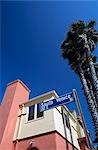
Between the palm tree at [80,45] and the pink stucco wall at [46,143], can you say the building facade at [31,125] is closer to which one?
the pink stucco wall at [46,143]

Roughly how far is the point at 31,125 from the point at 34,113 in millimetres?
1099

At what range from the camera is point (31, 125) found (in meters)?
14.5

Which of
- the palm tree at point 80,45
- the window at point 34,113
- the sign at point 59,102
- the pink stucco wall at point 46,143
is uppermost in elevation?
the palm tree at point 80,45

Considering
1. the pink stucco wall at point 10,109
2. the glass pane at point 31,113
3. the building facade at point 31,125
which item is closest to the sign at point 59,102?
the building facade at point 31,125

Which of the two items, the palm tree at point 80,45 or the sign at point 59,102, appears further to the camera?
the palm tree at point 80,45

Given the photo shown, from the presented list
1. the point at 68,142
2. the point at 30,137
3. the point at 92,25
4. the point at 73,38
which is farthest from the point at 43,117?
the point at 92,25

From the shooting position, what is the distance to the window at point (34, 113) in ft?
48.8

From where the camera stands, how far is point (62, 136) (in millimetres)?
13703

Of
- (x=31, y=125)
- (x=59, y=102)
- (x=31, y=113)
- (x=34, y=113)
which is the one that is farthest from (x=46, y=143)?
(x=59, y=102)

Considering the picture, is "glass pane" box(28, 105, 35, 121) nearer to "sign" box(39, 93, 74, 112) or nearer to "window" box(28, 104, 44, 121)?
"window" box(28, 104, 44, 121)

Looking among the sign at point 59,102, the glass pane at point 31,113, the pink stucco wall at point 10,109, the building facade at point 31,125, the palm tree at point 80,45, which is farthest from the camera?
the palm tree at point 80,45

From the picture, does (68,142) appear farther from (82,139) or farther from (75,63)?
→ (75,63)

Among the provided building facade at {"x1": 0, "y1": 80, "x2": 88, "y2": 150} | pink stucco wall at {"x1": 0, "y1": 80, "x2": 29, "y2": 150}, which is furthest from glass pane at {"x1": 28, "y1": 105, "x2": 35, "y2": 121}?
pink stucco wall at {"x1": 0, "y1": 80, "x2": 29, "y2": 150}

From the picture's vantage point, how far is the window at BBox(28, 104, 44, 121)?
14889 mm
